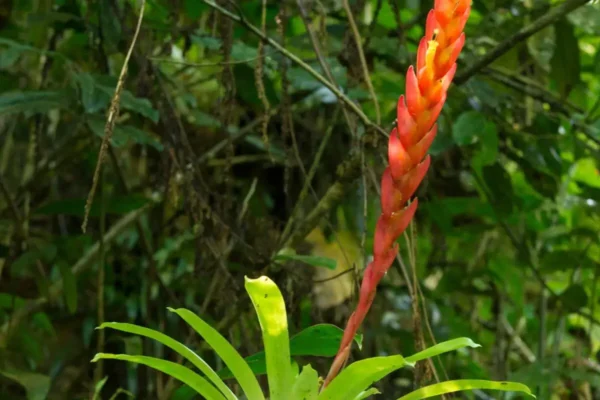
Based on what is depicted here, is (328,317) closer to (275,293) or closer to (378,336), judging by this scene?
(378,336)

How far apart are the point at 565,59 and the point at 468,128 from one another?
244 millimetres

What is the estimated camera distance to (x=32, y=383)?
904 millimetres

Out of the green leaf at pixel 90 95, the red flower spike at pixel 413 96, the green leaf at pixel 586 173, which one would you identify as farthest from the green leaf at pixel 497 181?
the red flower spike at pixel 413 96

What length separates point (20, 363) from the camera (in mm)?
1030

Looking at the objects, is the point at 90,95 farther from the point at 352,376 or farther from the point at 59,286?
the point at 352,376

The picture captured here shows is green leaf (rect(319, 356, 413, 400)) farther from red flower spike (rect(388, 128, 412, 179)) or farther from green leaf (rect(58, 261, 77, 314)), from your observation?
green leaf (rect(58, 261, 77, 314))

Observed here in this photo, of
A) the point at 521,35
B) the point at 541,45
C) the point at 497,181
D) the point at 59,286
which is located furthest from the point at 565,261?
the point at 59,286

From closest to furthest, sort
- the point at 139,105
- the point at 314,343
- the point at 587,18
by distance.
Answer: the point at 314,343
the point at 139,105
the point at 587,18

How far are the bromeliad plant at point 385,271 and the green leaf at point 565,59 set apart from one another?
2.54 ft

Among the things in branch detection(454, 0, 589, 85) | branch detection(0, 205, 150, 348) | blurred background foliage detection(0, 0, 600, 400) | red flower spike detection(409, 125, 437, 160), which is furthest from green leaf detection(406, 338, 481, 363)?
branch detection(0, 205, 150, 348)

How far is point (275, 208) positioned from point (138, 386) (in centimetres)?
51

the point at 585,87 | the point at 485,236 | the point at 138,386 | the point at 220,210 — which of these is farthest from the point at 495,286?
the point at 220,210

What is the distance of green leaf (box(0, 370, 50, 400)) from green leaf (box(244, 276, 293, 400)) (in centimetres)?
62

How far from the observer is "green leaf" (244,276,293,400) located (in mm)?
357
